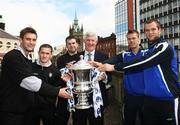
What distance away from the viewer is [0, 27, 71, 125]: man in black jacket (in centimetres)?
462

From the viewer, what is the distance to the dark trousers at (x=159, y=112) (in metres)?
5.14

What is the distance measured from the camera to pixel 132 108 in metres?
6.07

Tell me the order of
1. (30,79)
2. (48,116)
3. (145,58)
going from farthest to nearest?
(48,116) → (145,58) → (30,79)

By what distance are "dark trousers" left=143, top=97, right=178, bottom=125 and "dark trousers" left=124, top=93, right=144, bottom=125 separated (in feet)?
1.55

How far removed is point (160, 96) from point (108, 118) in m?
4.34

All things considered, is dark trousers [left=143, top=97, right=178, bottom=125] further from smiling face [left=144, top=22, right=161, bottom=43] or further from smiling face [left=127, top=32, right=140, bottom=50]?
smiling face [left=127, top=32, right=140, bottom=50]

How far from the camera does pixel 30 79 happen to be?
4.60m

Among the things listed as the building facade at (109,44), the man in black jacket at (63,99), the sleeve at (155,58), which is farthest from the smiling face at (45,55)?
the building facade at (109,44)

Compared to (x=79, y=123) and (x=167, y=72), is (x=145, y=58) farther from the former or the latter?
(x=79, y=123)

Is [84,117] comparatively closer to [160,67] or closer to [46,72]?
[46,72]

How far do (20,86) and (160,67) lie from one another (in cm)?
183

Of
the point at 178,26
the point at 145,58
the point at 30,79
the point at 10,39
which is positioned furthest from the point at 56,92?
the point at 10,39

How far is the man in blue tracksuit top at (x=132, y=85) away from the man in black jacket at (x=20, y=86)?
148cm

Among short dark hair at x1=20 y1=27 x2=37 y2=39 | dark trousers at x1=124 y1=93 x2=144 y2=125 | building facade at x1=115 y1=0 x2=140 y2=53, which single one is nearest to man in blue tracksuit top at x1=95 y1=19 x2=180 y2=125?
dark trousers at x1=124 y1=93 x2=144 y2=125
